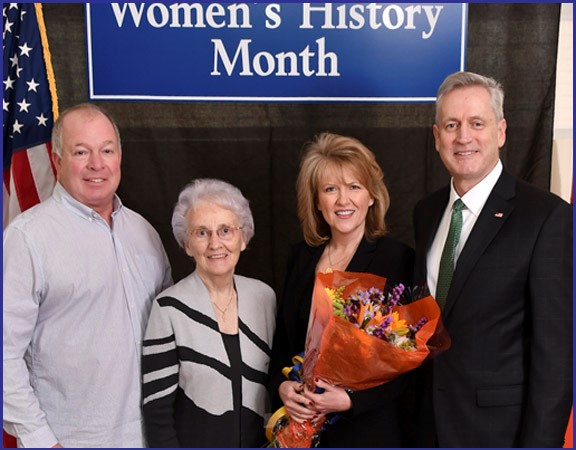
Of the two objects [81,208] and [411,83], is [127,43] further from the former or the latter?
[411,83]

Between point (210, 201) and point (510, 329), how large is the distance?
0.94 metres

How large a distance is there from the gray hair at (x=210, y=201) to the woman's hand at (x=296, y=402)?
1.56ft

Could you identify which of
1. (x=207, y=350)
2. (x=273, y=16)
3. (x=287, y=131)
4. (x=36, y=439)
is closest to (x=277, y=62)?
(x=273, y=16)

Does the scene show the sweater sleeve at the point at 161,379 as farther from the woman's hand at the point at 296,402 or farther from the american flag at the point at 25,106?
the american flag at the point at 25,106

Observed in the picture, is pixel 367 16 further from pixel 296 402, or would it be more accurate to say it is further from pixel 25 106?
pixel 296 402

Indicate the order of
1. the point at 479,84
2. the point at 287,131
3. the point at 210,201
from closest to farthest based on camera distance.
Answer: the point at 479,84
the point at 210,201
the point at 287,131

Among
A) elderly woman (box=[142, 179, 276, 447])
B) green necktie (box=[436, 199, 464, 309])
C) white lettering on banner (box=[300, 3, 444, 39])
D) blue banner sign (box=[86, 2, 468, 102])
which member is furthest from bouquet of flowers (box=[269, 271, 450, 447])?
white lettering on banner (box=[300, 3, 444, 39])

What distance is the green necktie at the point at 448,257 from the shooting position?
6.44 feet

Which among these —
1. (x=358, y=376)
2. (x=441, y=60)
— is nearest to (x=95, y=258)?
(x=358, y=376)

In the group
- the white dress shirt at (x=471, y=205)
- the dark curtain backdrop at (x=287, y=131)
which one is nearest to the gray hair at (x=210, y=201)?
the white dress shirt at (x=471, y=205)

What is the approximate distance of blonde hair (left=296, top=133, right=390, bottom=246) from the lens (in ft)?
7.02

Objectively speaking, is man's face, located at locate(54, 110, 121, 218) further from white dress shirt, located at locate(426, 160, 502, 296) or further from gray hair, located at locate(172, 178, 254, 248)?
white dress shirt, located at locate(426, 160, 502, 296)

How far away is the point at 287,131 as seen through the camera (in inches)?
115

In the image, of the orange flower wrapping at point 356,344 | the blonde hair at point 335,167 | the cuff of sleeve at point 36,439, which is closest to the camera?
the orange flower wrapping at point 356,344
